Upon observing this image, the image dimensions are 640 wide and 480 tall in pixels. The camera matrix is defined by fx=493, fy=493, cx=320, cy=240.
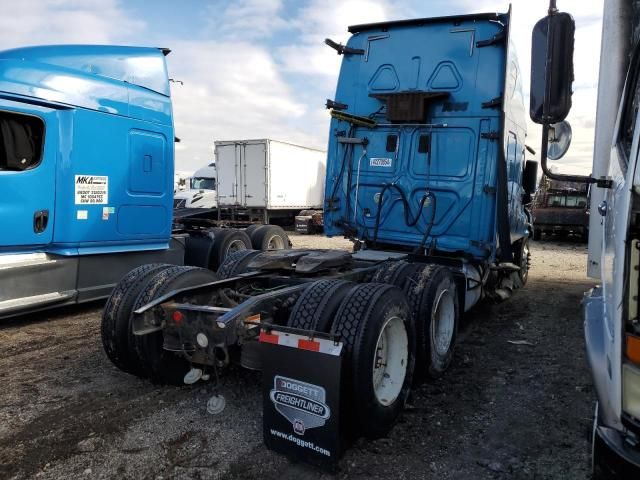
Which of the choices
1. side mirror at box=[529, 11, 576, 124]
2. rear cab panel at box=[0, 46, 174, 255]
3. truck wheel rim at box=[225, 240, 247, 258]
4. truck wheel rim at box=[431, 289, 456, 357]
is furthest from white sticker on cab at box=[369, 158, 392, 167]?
side mirror at box=[529, 11, 576, 124]

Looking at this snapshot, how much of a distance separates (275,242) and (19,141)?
5.11 m

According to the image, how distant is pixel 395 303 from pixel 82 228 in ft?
14.0

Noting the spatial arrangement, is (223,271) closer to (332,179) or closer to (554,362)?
(332,179)

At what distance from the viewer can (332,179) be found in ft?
22.4

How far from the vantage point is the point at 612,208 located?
2.44 meters

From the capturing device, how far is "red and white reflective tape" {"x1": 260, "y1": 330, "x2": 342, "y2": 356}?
2.81 m

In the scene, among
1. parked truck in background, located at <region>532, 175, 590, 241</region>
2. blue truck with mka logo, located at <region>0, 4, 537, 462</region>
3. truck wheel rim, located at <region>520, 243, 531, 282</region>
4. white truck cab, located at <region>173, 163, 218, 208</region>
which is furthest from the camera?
white truck cab, located at <region>173, 163, 218, 208</region>

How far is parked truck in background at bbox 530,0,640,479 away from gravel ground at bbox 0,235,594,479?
82 cm

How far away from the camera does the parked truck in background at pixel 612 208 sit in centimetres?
183

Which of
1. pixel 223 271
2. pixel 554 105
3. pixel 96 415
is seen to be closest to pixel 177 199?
pixel 223 271

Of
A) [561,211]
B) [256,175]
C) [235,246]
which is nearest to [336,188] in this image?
[235,246]

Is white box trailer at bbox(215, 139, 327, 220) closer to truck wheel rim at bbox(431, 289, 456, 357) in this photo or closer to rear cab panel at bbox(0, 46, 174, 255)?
rear cab panel at bbox(0, 46, 174, 255)

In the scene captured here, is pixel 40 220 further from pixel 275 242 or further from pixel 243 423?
pixel 275 242

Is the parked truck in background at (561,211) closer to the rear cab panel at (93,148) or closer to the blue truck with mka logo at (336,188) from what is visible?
the blue truck with mka logo at (336,188)
